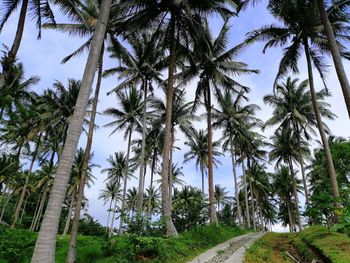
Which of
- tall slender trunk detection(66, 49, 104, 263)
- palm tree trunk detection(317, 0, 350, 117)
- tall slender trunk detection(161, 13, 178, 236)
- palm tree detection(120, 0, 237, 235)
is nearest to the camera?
palm tree trunk detection(317, 0, 350, 117)

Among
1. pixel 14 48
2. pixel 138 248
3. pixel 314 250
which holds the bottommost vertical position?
pixel 138 248

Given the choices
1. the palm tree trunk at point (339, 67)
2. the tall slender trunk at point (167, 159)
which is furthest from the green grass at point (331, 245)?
the tall slender trunk at point (167, 159)

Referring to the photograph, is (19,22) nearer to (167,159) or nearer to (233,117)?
(167,159)

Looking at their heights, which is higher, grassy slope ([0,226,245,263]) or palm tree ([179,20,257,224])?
palm tree ([179,20,257,224])

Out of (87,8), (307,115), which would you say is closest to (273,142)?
(307,115)

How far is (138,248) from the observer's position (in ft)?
31.4

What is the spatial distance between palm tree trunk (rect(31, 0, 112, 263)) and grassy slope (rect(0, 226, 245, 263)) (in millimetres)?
3595

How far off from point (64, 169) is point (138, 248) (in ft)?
14.9

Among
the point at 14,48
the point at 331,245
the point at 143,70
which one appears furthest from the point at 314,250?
the point at 143,70

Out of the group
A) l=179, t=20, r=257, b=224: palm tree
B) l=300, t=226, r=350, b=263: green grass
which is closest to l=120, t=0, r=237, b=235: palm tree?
l=179, t=20, r=257, b=224: palm tree

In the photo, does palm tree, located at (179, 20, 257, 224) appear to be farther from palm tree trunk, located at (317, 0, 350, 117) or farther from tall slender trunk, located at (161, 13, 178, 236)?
palm tree trunk, located at (317, 0, 350, 117)

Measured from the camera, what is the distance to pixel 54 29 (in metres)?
15.6

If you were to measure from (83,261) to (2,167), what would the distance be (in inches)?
262

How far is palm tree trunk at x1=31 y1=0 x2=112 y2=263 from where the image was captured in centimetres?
561
